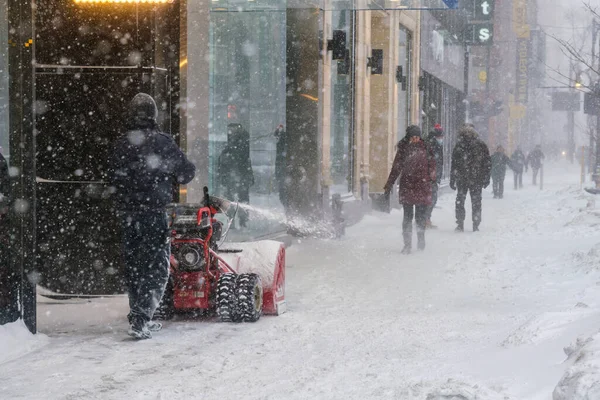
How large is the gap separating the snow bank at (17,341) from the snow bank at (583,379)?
3.74 m

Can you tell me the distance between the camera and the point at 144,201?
283 inches

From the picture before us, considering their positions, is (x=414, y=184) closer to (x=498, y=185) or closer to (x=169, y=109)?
(x=169, y=109)

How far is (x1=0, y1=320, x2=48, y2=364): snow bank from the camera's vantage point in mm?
6660

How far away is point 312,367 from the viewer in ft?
20.6

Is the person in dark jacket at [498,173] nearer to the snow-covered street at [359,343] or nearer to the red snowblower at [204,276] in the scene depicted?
the snow-covered street at [359,343]

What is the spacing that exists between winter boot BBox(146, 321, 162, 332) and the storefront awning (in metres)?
6.96

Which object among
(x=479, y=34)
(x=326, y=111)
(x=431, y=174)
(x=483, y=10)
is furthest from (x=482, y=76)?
(x=431, y=174)

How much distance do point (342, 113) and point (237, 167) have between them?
5.30 metres

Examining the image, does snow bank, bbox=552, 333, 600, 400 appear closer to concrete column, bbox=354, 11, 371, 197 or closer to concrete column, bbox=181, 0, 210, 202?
concrete column, bbox=181, 0, 210, 202

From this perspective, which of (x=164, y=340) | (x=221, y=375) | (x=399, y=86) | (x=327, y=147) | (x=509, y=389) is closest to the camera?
(x=509, y=389)

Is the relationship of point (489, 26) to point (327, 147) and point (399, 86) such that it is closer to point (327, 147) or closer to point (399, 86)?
point (399, 86)

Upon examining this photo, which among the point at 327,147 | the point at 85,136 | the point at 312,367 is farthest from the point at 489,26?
the point at 312,367

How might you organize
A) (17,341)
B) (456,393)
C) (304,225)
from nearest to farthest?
1. (456,393)
2. (17,341)
3. (304,225)

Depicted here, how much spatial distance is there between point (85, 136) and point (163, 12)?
4.89 feet
